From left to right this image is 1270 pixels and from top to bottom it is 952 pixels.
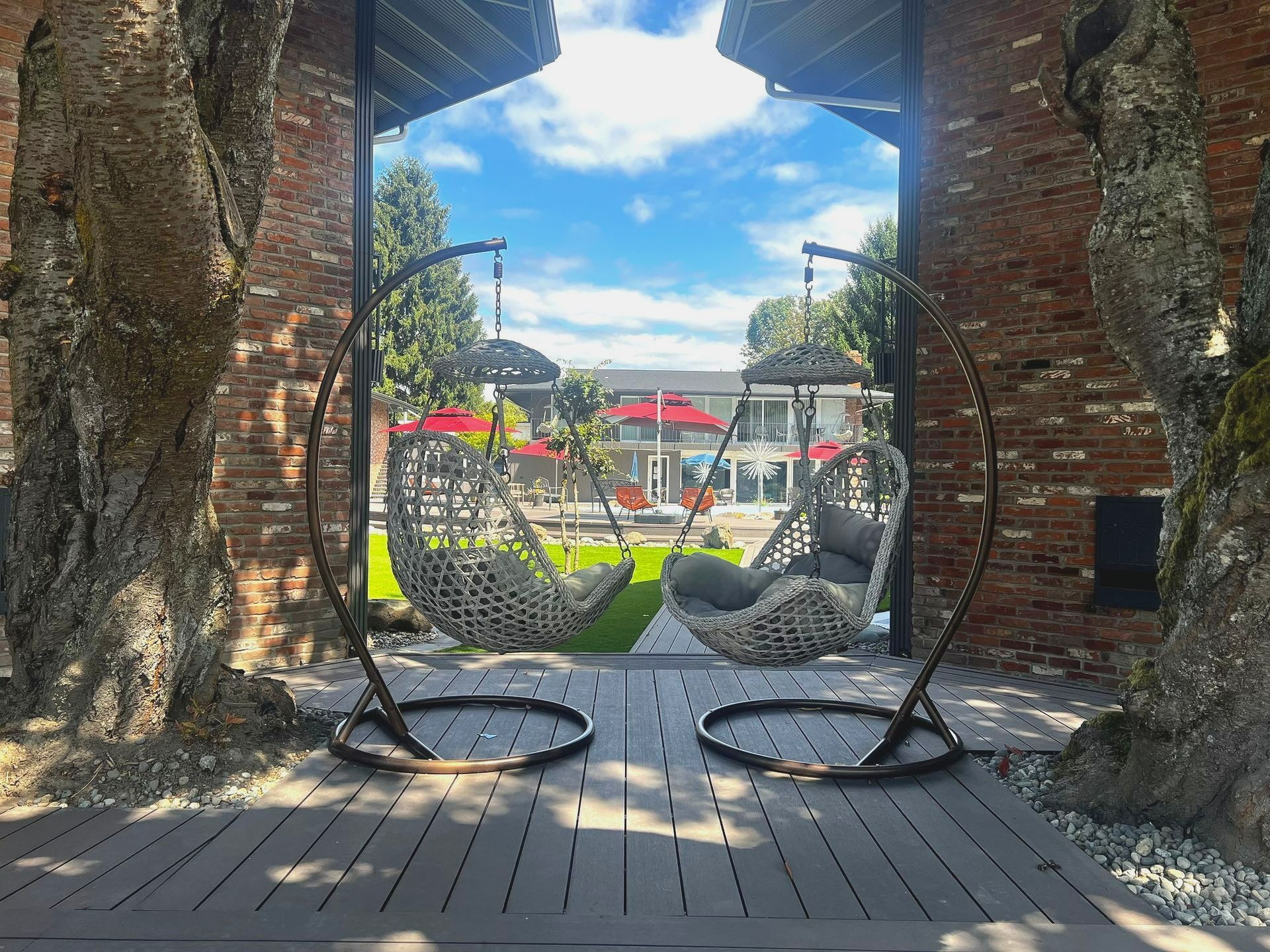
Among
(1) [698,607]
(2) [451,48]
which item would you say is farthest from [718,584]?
(2) [451,48]

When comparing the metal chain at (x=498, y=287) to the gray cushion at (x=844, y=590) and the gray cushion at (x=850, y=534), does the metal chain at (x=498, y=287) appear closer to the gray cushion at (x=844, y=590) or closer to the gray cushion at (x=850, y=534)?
the gray cushion at (x=844, y=590)

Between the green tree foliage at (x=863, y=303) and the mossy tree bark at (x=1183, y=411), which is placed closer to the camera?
the mossy tree bark at (x=1183, y=411)

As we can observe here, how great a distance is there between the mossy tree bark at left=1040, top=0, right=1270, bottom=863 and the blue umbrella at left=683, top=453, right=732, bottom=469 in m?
23.0

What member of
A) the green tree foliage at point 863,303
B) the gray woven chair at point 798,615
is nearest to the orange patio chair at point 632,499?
the green tree foliage at point 863,303

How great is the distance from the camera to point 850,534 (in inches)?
155

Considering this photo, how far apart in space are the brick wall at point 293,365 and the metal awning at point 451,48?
718 millimetres

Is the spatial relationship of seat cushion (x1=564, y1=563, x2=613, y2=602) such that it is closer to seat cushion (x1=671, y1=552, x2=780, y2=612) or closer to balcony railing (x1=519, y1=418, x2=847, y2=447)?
seat cushion (x1=671, y1=552, x2=780, y2=612)

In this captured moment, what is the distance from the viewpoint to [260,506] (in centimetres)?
421

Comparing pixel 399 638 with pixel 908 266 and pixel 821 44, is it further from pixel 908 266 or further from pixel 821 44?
pixel 821 44

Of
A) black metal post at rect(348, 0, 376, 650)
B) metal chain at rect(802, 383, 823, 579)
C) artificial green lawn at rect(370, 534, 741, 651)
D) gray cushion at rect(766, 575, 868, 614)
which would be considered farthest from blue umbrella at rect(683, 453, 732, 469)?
gray cushion at rect(766, 575, 868, 614)

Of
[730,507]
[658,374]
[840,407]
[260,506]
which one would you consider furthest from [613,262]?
[260,506]

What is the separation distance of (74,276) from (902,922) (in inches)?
114

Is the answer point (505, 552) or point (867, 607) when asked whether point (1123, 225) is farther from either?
point (505, 552)

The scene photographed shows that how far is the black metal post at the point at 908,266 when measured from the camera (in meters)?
4.58
